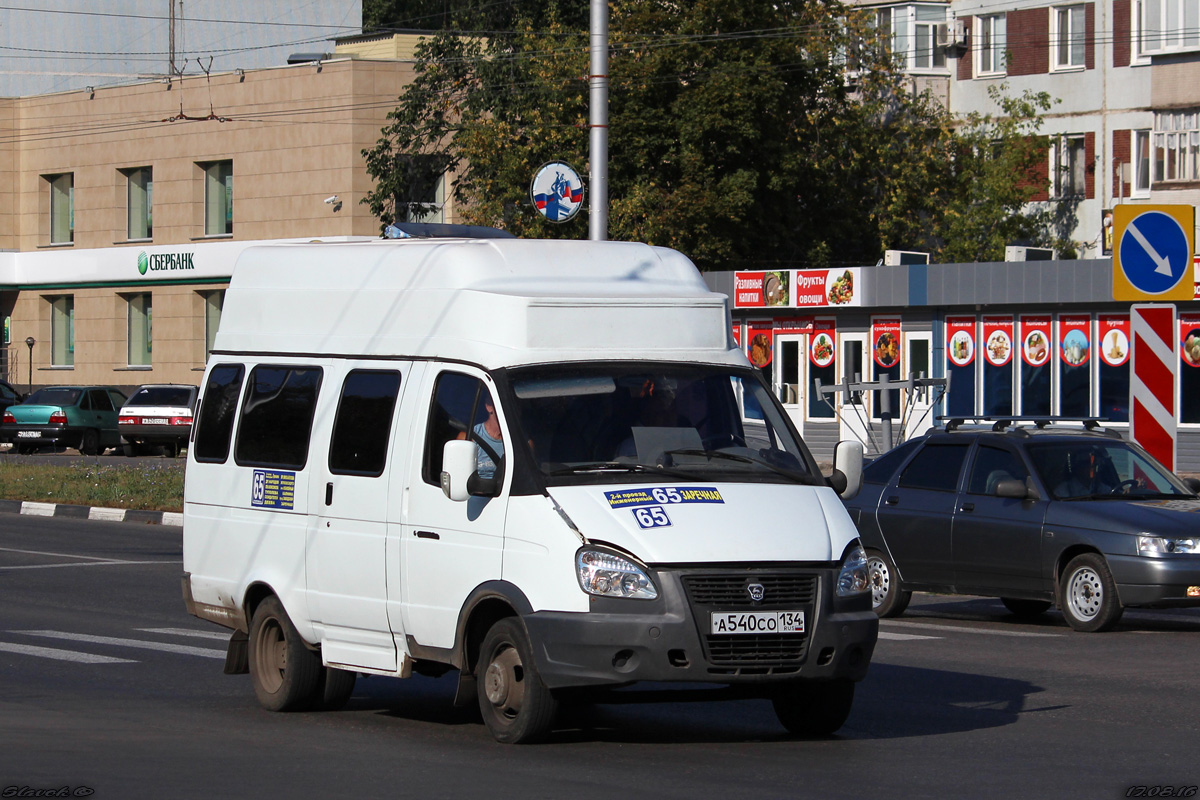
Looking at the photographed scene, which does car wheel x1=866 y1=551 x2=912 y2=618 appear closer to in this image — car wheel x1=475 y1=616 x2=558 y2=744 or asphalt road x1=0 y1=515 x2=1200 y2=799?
asphalt road x1=0 y1=515 x2=1200 y2=799

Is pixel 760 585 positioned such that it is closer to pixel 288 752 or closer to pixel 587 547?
pixel 587 547

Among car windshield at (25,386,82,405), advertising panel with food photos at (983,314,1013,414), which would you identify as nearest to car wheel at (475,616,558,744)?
advertising panel with food photos at (983,314,1013,414)

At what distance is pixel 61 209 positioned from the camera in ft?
195

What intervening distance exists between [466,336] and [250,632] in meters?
2.35

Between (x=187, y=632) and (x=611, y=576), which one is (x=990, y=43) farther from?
(x=611, y=576)

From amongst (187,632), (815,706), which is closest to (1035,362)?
(187,632)

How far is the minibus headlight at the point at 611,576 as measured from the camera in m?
8.07

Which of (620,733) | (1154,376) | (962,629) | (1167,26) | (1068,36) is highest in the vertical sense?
(1068,36)

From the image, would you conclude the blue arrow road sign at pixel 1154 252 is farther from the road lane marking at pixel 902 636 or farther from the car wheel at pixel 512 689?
the car wheel at pixel 512 689

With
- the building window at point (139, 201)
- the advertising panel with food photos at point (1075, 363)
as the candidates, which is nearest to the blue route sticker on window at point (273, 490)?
the advertising panel with food photos at point (1075, 363)

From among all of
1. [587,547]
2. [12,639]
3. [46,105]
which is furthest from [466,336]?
[46,105]

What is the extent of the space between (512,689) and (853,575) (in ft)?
5.44

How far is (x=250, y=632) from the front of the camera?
33.4 ft
